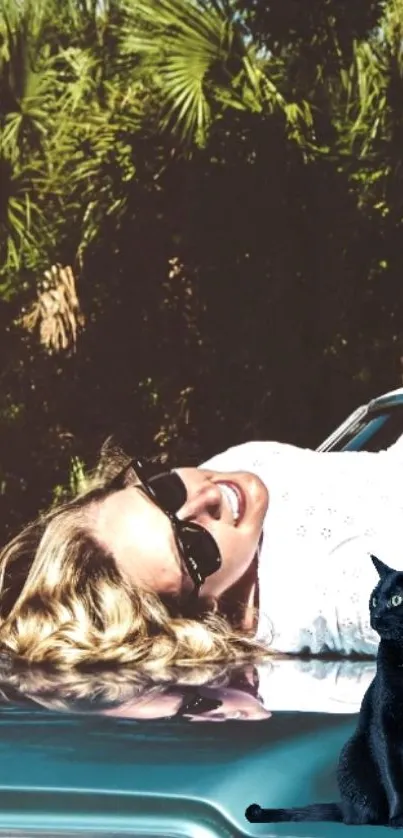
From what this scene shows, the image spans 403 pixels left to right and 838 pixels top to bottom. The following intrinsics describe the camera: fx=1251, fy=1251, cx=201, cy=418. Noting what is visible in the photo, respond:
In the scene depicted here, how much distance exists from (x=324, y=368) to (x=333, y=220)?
1.32ft

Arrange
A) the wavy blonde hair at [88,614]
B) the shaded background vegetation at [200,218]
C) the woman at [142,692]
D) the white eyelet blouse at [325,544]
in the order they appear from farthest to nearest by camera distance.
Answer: the shaded background vegetation at [200,218], the white eyelet blouse at [325,544], the wavy blonde hair at [88,614], the woman at [142,692]

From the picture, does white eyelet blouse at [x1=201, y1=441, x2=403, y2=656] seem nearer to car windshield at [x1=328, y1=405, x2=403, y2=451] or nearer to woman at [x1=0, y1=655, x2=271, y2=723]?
car windshield at [x1=328, y1=405, x2=403, y2=451]

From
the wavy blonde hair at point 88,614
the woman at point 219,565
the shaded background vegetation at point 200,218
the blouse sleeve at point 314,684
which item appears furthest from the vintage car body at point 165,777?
the shaded background vegetation at point 200,218

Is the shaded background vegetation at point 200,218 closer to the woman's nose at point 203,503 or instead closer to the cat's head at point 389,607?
the woman's nose at point 203,503

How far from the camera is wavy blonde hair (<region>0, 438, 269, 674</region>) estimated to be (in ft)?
9.11

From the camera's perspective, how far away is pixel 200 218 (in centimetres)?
339

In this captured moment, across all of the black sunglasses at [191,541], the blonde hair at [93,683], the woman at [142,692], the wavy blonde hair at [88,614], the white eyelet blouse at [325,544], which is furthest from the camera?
the black sunglasses at [191,541]

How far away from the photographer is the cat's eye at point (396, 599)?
202 cm

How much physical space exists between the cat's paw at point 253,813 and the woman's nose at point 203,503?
1462 millimetres

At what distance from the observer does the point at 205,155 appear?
11.2 feet

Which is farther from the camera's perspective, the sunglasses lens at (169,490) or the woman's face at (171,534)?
the sunglasses lens at (169,490)

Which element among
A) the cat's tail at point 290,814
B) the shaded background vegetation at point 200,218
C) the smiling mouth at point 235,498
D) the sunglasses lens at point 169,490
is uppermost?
the shaded background vegetation at point 200,218

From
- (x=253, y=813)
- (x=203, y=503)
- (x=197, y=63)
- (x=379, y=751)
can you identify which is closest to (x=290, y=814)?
(x=253, y=813)

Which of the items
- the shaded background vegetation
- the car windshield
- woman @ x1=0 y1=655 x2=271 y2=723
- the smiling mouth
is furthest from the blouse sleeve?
the shaded background vegetation
